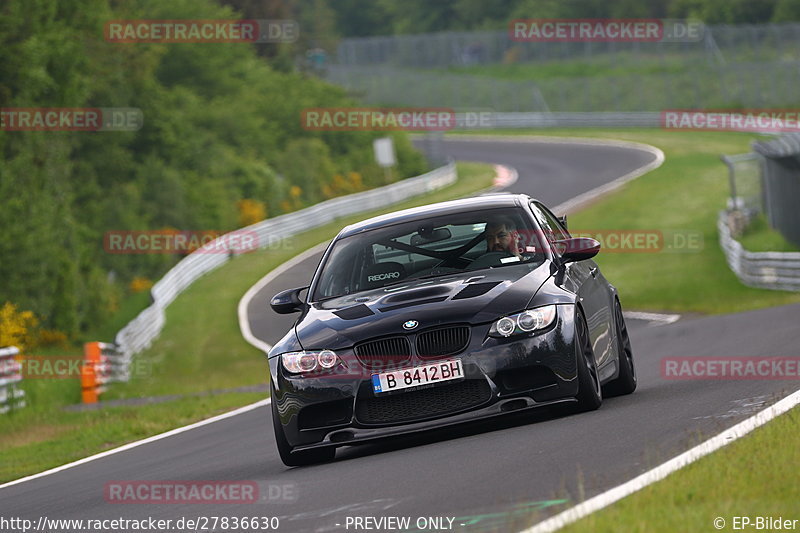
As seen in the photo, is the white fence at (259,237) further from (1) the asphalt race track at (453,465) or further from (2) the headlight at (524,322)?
(2) the headlight at (524,322)

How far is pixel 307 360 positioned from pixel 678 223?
36241 millimetres

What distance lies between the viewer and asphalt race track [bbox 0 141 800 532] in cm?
695

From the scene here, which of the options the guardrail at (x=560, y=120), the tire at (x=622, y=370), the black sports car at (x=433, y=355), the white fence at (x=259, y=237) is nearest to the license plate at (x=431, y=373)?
the black sports car at (x=433, y=355)

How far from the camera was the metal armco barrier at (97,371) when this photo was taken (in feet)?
77.0

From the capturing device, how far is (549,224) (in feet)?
36.1

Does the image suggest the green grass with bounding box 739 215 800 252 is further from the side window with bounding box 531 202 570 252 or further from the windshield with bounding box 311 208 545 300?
the windshield with bounding box 311 208 545 300

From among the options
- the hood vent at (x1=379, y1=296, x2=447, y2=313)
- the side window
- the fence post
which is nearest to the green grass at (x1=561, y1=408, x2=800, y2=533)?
the hood vent at (x1=379, y1=296, x2=447, y2=313)

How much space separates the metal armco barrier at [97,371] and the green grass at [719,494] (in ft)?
56.8

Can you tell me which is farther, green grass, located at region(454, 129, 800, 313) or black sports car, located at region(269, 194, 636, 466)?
green grass, located at region(454, 129, 800, 313)

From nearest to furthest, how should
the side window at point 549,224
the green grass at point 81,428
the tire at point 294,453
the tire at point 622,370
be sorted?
the tire at point 294,453, the side window at point 549,224, the tire at point 622,370, the green grass at point 81,428

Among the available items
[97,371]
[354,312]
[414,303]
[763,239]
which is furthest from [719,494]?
[763,239]

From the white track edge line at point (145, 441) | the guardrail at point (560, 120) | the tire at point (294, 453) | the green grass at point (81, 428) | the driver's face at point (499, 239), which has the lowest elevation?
the green grass at point (81, 428)

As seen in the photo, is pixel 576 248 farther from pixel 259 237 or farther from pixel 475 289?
pixel 259 237

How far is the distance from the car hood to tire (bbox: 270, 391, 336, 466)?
0.58 m
